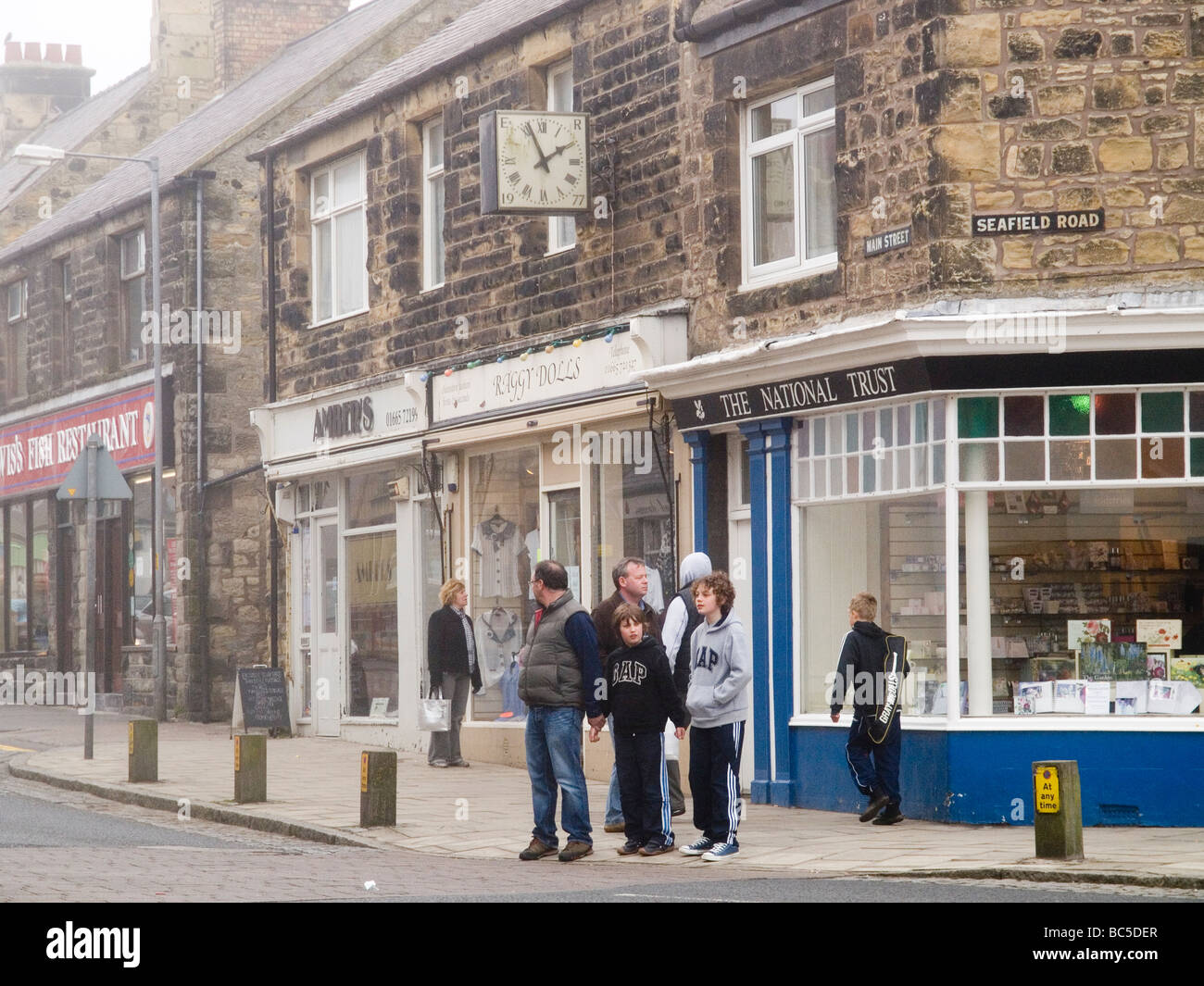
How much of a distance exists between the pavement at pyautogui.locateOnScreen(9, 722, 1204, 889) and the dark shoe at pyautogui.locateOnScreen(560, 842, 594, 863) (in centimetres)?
9

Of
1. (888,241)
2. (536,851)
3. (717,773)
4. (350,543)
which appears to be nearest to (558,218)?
(888,241)

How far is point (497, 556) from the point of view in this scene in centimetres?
1936

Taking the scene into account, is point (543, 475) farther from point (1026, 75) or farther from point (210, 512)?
point (210, 512)

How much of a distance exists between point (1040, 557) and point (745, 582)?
2948 mm

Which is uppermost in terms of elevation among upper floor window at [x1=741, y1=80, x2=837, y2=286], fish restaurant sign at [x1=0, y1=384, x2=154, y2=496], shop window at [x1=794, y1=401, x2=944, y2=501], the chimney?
the chimney

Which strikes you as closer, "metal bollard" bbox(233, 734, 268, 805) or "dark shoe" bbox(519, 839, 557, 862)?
A: "dark shoe" bbox(519, 839, 557, 862)

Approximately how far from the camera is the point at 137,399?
26.8 metres

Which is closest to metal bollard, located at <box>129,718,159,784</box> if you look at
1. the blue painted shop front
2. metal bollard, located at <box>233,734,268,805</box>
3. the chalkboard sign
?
metal bollard, located at <box>233,734,268,805</box>

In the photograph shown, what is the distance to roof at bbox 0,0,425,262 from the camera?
26.1m

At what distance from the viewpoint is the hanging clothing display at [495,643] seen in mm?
19359

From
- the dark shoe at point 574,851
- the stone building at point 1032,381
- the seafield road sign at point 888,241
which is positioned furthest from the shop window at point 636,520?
the dark shoe at point 574,851

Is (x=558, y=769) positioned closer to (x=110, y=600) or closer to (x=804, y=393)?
A: (x=804, y=393)

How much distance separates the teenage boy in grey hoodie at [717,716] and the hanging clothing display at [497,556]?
709 cm

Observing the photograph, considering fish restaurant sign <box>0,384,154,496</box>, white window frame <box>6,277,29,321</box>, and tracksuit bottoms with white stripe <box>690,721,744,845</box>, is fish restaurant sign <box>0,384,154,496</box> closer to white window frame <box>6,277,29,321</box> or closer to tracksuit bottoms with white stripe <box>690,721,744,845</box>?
white window frame <box>6,277,29,321</box>
